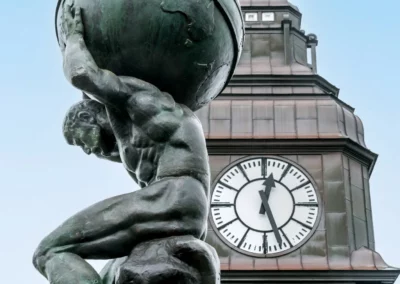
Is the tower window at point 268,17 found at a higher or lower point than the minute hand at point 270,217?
higher

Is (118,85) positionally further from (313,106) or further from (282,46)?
(282,46)

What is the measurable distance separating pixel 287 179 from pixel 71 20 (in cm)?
3235

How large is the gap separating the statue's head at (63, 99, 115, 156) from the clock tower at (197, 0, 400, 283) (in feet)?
97.2

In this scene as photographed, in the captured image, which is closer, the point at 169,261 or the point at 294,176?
the point at 169,261

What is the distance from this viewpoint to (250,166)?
37875 mm

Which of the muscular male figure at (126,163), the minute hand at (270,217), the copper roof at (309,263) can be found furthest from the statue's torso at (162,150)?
the minute hand at (270,217)

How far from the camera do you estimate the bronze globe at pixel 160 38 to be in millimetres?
5512

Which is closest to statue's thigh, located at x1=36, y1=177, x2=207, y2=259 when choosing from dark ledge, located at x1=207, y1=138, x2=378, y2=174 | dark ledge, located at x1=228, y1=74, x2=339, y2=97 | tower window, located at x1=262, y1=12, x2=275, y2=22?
dark ledge, located at x1=207, y1=138, x2=378, y2=174

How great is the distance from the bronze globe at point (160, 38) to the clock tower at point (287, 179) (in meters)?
29.7

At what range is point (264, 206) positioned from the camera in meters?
37.4

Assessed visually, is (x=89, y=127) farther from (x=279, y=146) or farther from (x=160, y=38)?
(x=279, y=146)

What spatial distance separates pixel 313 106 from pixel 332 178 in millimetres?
2160

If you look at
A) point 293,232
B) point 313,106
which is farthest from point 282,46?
point 293,232

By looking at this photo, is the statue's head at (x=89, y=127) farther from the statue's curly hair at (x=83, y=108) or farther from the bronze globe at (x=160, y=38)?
the bronze globe at (x=160, y=38)
